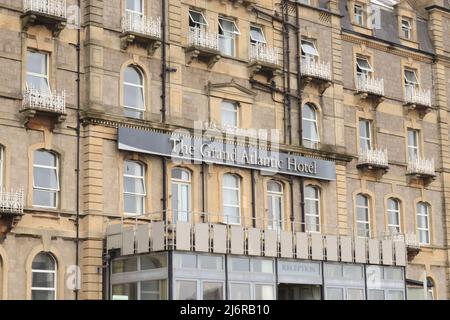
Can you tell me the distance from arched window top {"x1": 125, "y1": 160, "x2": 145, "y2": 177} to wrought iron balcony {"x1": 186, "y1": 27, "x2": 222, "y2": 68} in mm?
5285

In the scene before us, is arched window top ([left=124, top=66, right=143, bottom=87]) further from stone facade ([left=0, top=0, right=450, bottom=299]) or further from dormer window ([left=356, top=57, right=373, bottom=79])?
dormer window ([left=356, top=57, right=373, bottom=79])

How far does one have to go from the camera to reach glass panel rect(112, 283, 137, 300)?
3228 centimetres

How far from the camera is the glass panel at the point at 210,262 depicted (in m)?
32.1

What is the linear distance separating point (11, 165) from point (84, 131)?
11.1ft

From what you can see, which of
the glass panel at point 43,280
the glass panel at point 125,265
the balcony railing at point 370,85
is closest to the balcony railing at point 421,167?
the balcony railing at point 370,85

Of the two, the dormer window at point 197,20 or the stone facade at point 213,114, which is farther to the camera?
the dormer window at point 197,20

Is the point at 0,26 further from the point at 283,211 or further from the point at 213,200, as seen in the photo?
the point at 283,211

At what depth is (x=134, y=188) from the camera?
115 feet

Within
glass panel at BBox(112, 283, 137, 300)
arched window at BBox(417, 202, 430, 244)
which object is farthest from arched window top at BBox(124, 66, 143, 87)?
arched window at BBox(417, 202, 430, 244)

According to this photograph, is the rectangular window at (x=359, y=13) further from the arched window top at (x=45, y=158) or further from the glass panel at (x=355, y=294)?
the arched window top at (x=45, y=158)

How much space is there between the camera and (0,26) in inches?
1273

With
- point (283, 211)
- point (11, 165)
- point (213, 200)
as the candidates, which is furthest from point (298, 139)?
point (11, 165)

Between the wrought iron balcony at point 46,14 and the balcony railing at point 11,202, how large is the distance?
20.9 ft

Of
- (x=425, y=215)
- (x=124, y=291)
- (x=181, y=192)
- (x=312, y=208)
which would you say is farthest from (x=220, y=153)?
(x=425, y=215)
